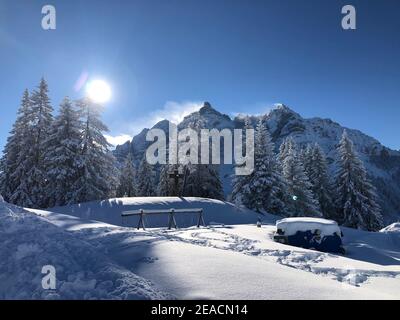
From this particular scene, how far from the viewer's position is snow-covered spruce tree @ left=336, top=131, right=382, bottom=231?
116 ft

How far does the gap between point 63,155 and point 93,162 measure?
2.72 m

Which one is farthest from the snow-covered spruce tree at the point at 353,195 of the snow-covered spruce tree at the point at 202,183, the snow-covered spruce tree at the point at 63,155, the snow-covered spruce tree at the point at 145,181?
the snow-covered spruce tree at the point at 63,155

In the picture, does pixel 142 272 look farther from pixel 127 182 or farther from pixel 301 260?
pixel 127 182

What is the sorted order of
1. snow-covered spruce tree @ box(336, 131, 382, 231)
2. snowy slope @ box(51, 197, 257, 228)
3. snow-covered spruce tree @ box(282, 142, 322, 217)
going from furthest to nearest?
snow-covered spruce tree @ box(282, 142, 322, 217), snow-covered spruce tree @ box(336, 131, 382, 231), snowy slope @ box(51, 197, 257, 228)

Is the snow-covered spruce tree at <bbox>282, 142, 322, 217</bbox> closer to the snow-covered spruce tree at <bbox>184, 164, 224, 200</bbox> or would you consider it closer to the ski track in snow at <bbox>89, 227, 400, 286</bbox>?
the snow-covered spruce tree at <bbox>184, 164, 224, 200</bbox>

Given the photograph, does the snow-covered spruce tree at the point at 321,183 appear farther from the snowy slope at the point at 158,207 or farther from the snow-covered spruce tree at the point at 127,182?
the snow-covered spruce tree at the point at 127,182

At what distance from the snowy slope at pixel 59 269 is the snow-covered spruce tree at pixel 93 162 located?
73.7 ft

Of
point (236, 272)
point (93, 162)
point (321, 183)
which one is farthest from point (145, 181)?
point (236, 272)

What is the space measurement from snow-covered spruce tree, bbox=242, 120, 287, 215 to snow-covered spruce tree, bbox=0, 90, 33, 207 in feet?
64.6

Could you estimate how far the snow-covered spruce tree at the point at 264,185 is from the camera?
33344mm

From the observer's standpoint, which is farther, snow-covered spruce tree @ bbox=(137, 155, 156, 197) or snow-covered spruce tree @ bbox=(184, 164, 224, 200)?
snow-covered spruce tree @ bbox=(137, 155, 156, 197)

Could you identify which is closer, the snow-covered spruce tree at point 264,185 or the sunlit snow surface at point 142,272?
the sunlit snow surface at point 142,272

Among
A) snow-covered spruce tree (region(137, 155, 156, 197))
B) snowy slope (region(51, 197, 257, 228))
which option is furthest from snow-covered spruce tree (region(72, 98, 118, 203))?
snow-covered spruce tree (region(137, 155, 156, 197))
